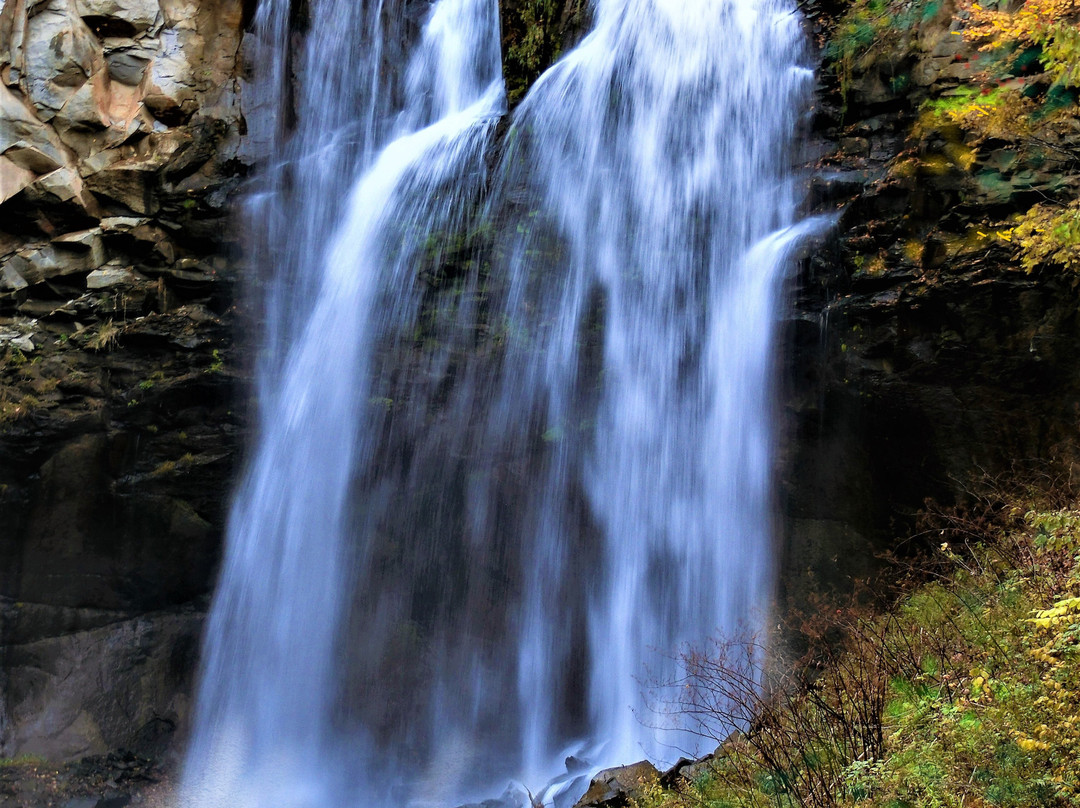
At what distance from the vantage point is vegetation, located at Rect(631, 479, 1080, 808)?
343 centimetres

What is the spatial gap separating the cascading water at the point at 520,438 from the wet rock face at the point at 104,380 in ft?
2.67

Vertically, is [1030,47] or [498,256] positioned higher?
[1030,47]

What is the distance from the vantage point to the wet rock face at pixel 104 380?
33.6 feet

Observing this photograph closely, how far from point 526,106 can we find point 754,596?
26.0 ft

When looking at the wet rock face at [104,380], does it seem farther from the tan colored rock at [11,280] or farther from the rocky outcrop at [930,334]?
the rocky outcrop at [930,334]

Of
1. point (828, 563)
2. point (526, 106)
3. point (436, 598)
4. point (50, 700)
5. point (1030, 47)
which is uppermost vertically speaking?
point (526, 106)

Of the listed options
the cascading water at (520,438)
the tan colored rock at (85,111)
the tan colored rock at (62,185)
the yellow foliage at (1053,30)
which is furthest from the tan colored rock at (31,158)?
the yellow foliage at (1053,30)

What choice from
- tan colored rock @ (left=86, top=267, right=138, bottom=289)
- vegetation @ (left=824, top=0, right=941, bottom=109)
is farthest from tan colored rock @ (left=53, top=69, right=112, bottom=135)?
vegetation @ (left=824, top=0, right=941, bottom=109)

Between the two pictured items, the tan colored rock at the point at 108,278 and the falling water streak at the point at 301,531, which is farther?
the tan colored rock at the point at 108,278

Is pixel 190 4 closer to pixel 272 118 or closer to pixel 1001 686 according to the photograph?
pixel 272 118

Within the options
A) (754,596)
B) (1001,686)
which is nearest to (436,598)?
(754,596)

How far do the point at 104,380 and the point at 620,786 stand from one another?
9.22 meters

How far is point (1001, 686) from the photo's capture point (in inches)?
152

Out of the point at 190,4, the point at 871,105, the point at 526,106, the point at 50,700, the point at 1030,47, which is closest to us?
the point at 1030,47
